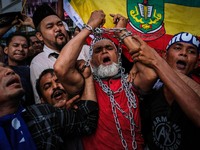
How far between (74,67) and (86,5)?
5.07 ft

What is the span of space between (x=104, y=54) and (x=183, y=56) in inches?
37.7

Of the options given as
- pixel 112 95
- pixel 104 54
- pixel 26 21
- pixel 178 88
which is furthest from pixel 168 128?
pixel 26 21

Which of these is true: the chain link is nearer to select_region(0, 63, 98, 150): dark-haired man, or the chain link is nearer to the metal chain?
the metal chain

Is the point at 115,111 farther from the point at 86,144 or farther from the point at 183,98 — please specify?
the point at 183,98

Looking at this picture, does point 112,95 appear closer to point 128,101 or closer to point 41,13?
point 128,101

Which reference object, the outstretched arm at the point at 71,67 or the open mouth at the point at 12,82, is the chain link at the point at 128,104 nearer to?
the outstretched arm at the point at 71,67

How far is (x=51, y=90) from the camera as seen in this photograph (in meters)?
2.52

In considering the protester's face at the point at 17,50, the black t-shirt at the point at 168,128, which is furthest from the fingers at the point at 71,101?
the protester's face at the point at 17,50

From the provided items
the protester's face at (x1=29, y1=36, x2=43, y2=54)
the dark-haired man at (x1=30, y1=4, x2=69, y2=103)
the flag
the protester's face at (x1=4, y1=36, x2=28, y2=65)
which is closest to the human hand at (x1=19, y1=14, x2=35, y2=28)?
the dark-haired man at (x1=30, y1=4, x2=69, y2=103)

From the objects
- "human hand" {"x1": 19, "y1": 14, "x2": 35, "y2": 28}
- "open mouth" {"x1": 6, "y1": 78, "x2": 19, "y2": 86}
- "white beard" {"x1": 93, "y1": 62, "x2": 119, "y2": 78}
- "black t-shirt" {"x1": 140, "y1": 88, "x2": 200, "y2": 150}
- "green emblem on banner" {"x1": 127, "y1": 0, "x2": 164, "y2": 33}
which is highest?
"human hand" {"x1": 19, "y1": 14, "x2": 35, "y2": 28}

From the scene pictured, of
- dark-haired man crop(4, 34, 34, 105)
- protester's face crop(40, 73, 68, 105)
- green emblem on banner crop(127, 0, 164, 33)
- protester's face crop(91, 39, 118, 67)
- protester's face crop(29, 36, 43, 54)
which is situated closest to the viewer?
protester's face crop(40, 73, 68, 105)

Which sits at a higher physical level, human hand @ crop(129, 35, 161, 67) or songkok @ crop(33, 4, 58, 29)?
songkok @ crop(33, 4, 58, 29)

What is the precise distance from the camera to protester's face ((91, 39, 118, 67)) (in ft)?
9.10

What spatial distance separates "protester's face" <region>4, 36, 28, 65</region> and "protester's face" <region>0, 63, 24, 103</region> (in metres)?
1.69
